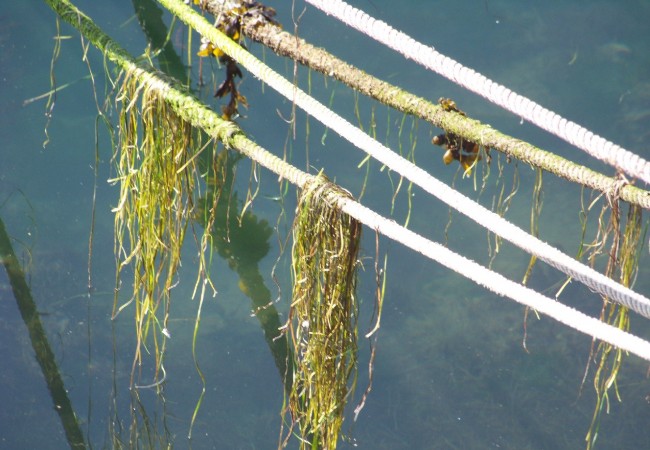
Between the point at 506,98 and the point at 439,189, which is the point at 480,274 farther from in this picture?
the point at 506,98

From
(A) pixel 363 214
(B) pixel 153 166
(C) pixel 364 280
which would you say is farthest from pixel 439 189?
(C) pixel 364 280

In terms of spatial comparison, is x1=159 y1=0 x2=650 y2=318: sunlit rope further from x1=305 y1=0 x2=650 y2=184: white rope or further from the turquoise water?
the turquoise water

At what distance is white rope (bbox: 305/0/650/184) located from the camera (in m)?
1.69

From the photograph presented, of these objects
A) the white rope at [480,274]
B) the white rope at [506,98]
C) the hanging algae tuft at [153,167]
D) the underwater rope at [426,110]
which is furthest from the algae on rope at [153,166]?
the white rope at [506,98]

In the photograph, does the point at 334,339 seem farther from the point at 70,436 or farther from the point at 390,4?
the point at 390,4

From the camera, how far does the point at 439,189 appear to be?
1898mm

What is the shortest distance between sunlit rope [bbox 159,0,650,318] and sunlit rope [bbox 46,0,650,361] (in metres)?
0.06

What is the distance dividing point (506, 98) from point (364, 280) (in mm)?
2047

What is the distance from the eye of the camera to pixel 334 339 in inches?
89.4

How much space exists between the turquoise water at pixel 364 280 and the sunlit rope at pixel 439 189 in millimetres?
1070

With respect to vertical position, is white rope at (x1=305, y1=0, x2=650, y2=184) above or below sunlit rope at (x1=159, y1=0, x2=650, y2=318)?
above

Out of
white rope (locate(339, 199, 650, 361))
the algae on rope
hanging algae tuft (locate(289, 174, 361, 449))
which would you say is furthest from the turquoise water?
white rope (locate(339, 199, 650, 361))

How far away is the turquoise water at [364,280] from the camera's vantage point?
3.44 m

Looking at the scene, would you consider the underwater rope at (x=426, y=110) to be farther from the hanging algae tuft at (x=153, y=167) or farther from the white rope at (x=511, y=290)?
the hanging algae tuft at (x=153, y=167)
